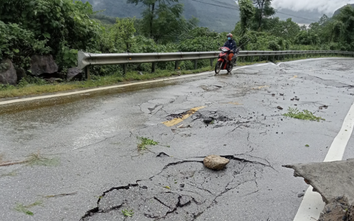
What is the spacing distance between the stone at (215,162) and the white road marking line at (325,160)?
2.98ft

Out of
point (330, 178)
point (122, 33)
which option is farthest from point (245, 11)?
point (330, 178)

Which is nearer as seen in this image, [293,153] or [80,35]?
[293,153]

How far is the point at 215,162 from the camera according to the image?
3.37 meters

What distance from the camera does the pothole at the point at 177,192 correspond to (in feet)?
8.18

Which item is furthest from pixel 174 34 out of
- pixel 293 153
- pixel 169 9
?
pixel 293 153

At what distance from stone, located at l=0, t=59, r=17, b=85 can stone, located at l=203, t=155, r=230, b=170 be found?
5675mm

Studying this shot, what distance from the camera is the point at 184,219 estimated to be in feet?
8.02

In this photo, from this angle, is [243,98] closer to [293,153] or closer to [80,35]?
[293,153]

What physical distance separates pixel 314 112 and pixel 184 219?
15.9ft

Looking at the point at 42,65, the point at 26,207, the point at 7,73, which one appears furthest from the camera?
the point at 42,65

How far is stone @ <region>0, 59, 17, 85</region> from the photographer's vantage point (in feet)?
22.6

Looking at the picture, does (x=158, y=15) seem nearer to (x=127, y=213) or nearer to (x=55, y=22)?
(x=55, y=22)

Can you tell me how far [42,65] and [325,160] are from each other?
7241 mm

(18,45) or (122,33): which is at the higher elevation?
(122,33)
